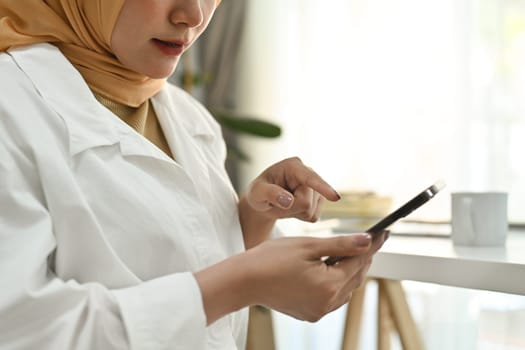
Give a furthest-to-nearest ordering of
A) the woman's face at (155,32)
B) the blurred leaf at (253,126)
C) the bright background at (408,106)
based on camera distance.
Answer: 1. the blurred leaf at (253,126)
2. the bright background at (408,106)
3. the woman's face at (155,32)

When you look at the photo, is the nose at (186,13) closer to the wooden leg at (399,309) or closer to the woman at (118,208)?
the woman at (118,208)

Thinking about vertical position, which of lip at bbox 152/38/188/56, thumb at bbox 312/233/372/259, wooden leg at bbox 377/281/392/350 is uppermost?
lip at bbox 152/38/188/56

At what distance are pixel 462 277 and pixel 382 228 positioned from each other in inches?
8.2

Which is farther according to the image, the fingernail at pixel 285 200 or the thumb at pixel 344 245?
the fingernail at pixel 285 200

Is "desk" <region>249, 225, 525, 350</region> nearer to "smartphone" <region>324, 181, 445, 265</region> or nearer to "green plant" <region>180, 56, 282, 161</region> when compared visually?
"smartphone" <region>324, 181, 445, 265</region>

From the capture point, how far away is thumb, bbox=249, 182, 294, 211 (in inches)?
36.1

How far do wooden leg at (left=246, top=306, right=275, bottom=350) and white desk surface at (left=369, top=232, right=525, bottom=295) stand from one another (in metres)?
0.79

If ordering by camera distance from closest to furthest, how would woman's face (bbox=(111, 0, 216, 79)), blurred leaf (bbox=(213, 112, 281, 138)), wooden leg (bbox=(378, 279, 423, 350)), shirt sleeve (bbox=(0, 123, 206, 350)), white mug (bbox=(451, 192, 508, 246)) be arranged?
shirt sleeve (bbox=(0, 123, 206, 350)), woman's face (bbox=(111, 0, 216, 79)), white mug (bbox=(451, 192, 508, 246)), wooden leg (bbox=(378, 279, 423, 350)), blurred leaf (bbox=(213, 112, 281, 138))

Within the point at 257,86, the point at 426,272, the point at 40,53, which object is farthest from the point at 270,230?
the point at 257,86

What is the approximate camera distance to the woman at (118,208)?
27.6 inches

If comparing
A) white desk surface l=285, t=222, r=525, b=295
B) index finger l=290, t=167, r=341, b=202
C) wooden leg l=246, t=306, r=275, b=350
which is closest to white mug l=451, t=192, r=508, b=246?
white desk surface l=285, t=222, r=525, b=295

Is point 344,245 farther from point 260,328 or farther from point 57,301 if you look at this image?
point 260,328

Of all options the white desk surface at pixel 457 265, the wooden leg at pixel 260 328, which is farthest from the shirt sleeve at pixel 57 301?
the wooden leg at pixel 260 328

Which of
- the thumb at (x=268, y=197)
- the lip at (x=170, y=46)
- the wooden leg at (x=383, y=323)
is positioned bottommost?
the wooden leg at (x=383, y=323)
